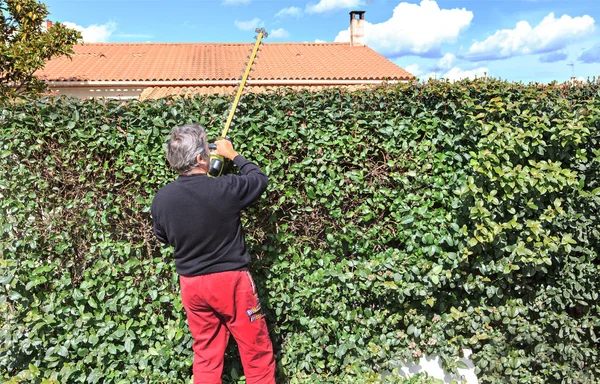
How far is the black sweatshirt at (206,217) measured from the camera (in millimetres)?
2453

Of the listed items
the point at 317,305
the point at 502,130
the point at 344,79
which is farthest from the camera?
the point at 344,79

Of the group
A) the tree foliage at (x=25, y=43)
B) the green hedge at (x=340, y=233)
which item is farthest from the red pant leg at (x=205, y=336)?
the tree foliage at (x=25, y=43)

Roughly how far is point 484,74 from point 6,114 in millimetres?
3677

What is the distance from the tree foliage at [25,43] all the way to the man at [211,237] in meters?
8.22

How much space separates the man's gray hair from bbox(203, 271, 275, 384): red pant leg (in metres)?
0.71

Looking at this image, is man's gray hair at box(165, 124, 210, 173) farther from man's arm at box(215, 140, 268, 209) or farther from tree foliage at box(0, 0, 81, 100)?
tree foliage at box(0, 0, 81, 100)

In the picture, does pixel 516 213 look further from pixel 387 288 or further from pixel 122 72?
pixel 122 72

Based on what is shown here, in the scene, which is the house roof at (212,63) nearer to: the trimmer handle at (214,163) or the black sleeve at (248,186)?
the trimmer handle at (214,163)

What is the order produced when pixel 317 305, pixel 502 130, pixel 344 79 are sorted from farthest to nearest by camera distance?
pixel 344 79 < pixel 317 305 < pixel 502 130

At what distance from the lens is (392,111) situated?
→ 125 inches

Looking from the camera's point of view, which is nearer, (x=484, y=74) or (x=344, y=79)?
(x=484, y=74)

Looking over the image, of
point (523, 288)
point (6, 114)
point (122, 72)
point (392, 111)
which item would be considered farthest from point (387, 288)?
point (122, 72)

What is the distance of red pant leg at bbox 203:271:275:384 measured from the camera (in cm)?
256

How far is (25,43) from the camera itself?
895 cm
